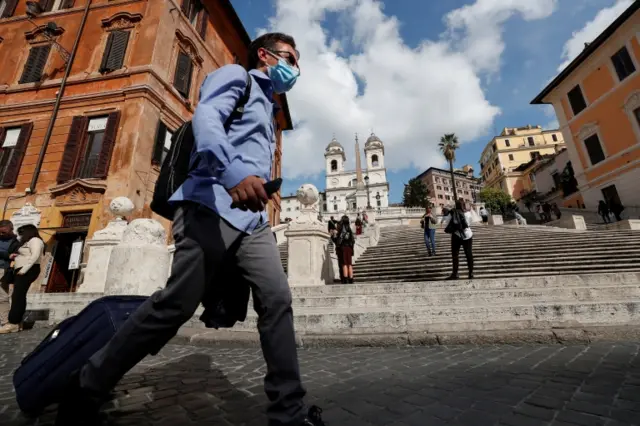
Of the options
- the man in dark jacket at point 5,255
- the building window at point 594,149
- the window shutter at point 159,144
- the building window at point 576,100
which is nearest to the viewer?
the man in dark jacket at point 5,255

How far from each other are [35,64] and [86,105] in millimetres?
4074

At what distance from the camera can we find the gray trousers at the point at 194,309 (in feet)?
4.33

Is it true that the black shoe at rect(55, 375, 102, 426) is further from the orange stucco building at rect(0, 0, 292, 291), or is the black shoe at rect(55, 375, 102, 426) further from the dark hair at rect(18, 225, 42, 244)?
the orange stucco building at rect(0, 0, 292, 291)

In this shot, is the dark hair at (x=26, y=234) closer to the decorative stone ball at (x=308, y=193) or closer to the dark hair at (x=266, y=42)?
the decorative stone ball at (x=308, y=193)

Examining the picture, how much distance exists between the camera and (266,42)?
1.96 meters

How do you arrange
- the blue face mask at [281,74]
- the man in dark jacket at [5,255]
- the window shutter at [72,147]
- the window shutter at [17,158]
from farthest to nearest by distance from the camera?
the window shutter at [17,158] < the window shutter at [72,147] < the man in dark jacket at [5,255] < the blue face mask at [281,74]

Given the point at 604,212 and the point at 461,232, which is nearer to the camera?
the point at 461,232

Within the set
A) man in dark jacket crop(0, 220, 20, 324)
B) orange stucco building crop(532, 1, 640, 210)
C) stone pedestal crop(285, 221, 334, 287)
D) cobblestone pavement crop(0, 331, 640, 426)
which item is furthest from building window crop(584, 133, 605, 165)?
man in dark jacket crop(0, 220, 20, 324)

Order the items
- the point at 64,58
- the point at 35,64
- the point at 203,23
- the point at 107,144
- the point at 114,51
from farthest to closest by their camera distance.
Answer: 1. the point at 203,23
2. the point at 35,64
3. the point at 64,58
4. the point at 114,51
5. the point at 107,144

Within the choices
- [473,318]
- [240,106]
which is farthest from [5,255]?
[473,318]

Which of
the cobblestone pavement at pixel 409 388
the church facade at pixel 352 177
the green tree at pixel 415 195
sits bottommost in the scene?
the cobblestone pavement at pixel 409 388

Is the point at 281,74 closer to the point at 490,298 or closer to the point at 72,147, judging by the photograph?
the point at 490,298

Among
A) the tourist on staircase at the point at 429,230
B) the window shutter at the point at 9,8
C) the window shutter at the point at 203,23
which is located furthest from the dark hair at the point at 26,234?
the window shutter at the point at 9,8

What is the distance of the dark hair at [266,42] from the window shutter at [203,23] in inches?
674
